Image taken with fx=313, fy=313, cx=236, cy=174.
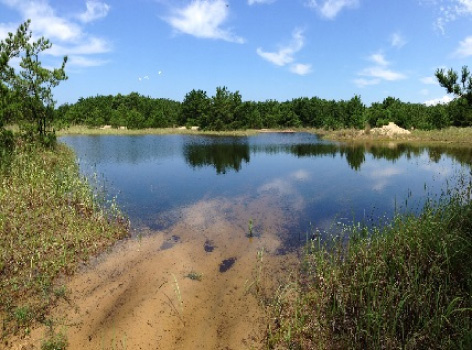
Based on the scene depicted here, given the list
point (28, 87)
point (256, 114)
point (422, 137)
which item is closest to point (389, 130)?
point (422, 137)

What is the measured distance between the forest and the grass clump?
56.8 meters

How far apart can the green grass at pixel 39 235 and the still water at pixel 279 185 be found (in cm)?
192

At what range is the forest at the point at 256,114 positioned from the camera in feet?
210

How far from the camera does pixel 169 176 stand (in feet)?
74.9

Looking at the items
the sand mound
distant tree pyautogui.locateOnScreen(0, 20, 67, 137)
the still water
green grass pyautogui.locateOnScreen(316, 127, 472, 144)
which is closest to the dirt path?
the still water

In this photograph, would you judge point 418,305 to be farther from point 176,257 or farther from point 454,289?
point 176,257

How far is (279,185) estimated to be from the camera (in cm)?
2055

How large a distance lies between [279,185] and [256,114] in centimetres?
6394

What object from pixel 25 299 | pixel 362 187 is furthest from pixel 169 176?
pixel 25 299

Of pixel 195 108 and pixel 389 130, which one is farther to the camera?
pixel 195 108

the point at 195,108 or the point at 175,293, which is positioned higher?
the point at 195,108

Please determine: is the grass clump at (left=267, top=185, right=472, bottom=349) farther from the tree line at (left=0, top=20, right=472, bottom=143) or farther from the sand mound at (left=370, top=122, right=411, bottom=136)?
the sand mound at (left=370, top=122, right=411, bottom=136)

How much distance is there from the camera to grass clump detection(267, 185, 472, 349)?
533cm

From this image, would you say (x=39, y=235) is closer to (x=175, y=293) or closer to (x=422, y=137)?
(x=175, y=293)
